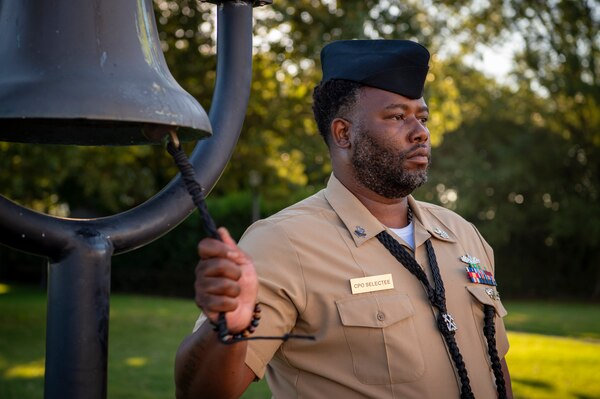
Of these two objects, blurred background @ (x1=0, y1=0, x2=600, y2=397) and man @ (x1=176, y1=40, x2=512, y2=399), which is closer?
man @ (x1=176, y1=40, x2=512, y2=399)

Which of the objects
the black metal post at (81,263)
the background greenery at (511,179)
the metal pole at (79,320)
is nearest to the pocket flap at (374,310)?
the black metal post at (81,263)

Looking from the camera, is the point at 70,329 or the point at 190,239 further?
the point at 190,239

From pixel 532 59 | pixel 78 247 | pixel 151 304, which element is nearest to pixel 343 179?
pixel 78 247

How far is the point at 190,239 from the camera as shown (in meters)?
24.4

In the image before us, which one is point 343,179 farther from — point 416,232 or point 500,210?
point 500,210

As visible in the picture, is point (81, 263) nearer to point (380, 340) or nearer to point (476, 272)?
point (380, 340)

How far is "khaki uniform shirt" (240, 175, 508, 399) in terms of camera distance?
2.29 meters

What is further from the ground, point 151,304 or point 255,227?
point 255,227

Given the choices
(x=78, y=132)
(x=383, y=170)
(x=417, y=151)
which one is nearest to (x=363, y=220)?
(x=383, y=170)

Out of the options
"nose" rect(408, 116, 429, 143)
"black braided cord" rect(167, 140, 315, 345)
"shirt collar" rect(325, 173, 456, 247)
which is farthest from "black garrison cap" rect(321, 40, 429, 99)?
"black braided cord" rect(167, 140, 315, 345)

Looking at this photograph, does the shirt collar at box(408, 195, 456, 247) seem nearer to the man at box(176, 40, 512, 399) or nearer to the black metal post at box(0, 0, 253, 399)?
the man at box(176, 40, 512, 399)

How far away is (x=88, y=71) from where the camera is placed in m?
1.54

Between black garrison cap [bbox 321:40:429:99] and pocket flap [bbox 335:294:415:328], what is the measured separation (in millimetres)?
646

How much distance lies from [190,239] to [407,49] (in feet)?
72.3
